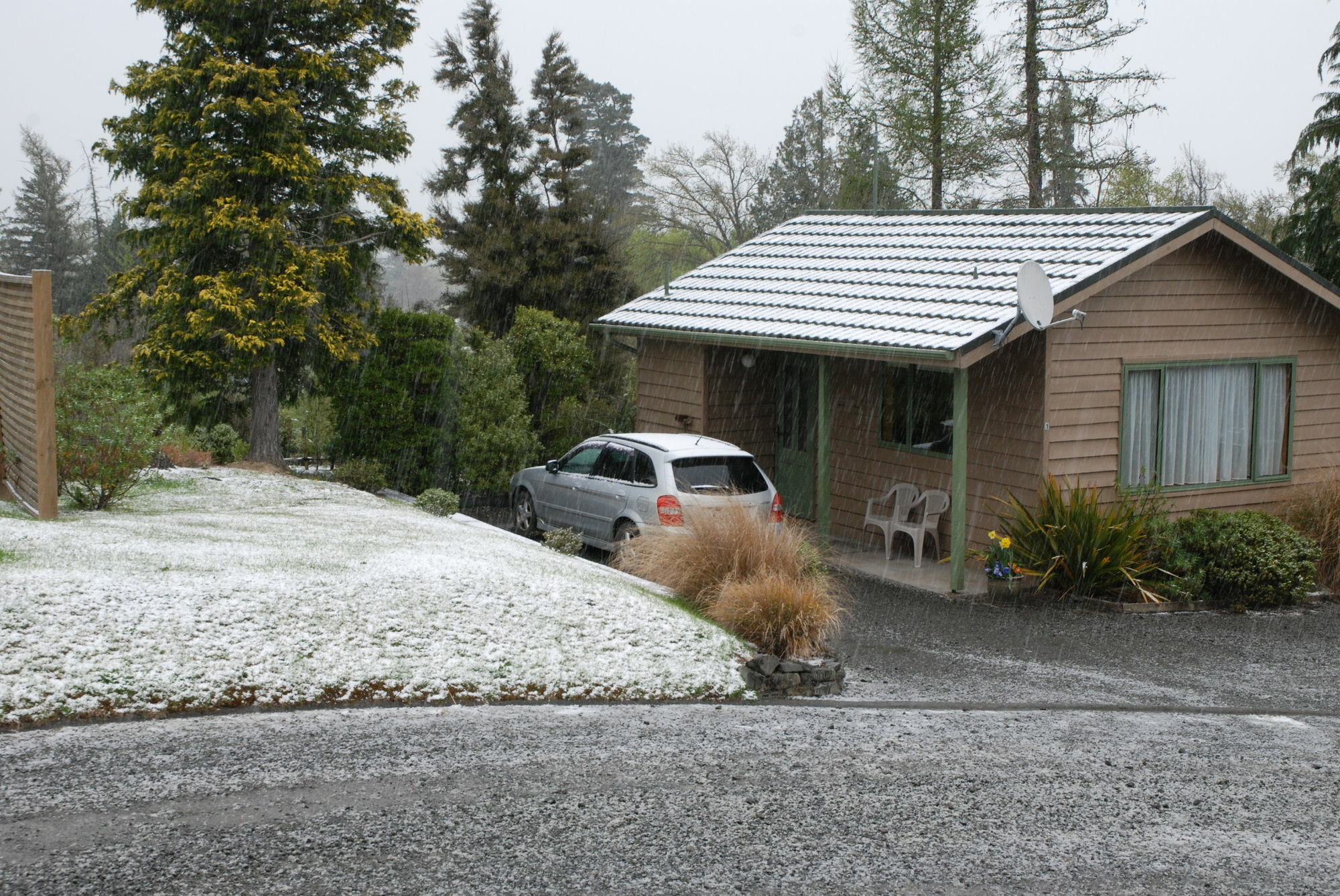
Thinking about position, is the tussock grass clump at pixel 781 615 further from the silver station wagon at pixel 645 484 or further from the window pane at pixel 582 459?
the window pane at pixel 582 459

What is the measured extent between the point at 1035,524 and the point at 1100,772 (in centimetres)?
601

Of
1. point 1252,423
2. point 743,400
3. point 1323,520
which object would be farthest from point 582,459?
point 1323,520

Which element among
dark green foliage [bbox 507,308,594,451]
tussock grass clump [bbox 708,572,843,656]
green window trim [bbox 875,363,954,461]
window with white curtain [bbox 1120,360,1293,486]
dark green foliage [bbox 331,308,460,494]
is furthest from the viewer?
dark green foliage [bbox 507,308,594,451]

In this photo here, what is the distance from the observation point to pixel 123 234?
19.0 m

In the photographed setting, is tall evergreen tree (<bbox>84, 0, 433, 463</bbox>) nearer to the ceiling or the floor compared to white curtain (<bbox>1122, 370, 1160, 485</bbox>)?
nearer to the ceiling

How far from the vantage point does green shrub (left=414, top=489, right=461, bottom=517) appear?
1577cm

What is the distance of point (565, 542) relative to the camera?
42.1 ft

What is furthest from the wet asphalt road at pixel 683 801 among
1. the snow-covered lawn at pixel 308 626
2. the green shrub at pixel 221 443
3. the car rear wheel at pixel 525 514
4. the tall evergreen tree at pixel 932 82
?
the tall evergreen tree at pixel 932 82

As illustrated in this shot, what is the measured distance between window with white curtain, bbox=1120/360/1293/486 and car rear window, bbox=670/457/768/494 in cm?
407

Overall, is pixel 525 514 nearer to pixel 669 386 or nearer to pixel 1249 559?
pixel 669 386

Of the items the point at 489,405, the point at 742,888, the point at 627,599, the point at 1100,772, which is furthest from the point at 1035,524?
the point at 489,405

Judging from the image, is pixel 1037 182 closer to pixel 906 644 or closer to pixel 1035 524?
pixel 1035 524

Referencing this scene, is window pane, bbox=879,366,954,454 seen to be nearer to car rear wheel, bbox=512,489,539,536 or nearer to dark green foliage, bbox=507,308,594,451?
car rear wheel, bbox=512,489,539,536

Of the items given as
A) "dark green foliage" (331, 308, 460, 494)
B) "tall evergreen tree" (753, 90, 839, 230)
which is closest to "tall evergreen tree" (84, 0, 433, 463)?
"dark green foliage" (331, 308, 460, 494)
